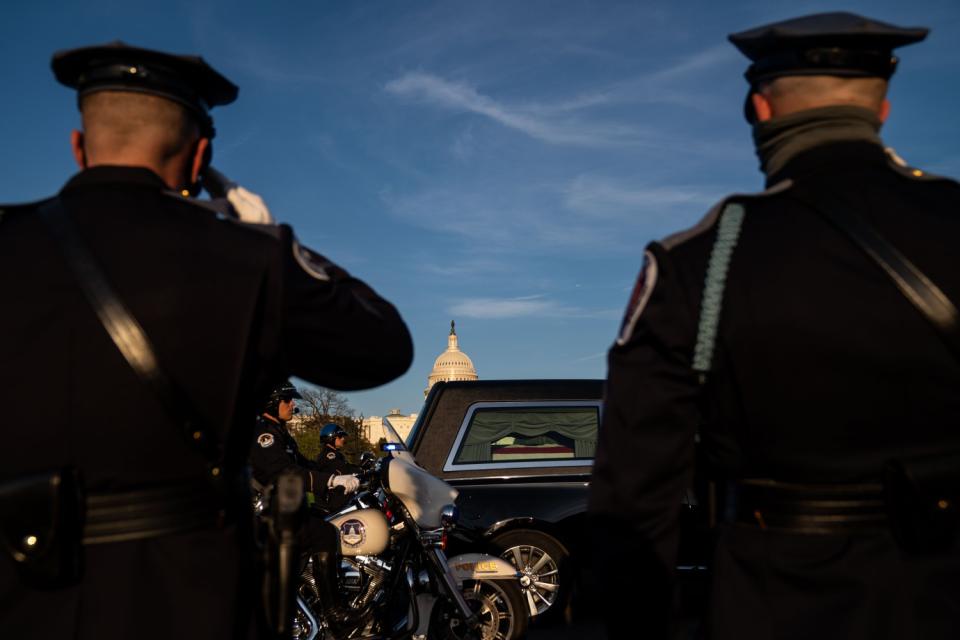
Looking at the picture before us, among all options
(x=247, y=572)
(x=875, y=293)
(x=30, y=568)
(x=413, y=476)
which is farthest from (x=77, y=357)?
(x=413, y=476)

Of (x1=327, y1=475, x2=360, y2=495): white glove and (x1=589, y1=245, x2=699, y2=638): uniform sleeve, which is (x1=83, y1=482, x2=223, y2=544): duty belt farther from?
(x1=327, y1=475, x2=360, y2=495): white glove

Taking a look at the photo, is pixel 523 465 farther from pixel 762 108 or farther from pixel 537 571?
pixel 762 108

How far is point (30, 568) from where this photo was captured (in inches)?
80.0

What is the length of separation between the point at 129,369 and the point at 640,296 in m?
1.07

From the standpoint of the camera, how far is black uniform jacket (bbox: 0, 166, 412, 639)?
206cm

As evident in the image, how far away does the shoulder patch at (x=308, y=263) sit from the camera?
90.7 inches

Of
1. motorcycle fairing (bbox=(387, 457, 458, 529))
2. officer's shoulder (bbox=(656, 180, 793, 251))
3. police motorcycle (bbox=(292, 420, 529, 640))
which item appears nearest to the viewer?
officer's shoulder (bbox=(656, 180, 793, 251))

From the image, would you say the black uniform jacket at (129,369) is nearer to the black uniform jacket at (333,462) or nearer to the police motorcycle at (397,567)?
the police motorcycle at (397,567)

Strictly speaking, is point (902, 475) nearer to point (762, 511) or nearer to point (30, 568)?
point (762, 511)

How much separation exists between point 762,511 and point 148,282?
A: 4.41 ft

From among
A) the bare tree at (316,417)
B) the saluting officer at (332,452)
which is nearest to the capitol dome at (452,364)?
the bare tree at (316,417)

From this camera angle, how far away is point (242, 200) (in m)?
2.42

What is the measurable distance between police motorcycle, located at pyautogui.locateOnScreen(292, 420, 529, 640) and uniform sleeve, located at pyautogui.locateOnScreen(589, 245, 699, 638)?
12.2 feet

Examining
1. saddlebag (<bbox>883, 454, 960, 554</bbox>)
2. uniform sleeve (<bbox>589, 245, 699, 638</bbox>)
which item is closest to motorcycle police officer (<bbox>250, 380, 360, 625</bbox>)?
uniform sleeve (<bbox>589, 245, 699, 638</bbox>)
